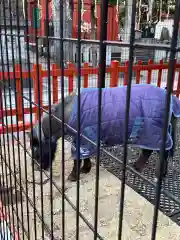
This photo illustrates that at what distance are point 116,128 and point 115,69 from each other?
238 cm

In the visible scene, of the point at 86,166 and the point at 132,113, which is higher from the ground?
the point at 132,113

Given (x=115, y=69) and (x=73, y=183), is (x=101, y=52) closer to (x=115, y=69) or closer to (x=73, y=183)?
(x=73, y=183)

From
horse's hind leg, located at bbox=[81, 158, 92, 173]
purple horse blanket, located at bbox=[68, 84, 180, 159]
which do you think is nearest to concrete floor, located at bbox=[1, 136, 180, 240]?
horse's hind leg, located at bbox=[81, 158, 92, 173]

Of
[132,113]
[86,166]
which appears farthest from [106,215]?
[132,113]

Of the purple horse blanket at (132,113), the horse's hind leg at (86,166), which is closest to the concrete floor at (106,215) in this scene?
the horse's hind leg at (86,166)

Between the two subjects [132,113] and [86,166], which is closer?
[132,113]

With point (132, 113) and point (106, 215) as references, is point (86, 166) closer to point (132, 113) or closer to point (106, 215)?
point (106, 215)

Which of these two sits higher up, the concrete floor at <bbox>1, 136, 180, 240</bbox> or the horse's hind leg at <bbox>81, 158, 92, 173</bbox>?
the horse's hind leg at <bbox>81, 158, 92, 173</bbox>

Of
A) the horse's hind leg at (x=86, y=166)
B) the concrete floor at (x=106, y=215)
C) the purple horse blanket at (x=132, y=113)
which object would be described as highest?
the purple horse blanket at (x=132, y=113)

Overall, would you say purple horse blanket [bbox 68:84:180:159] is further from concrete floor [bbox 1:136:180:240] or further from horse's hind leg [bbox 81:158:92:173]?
horse's hind leg [bbox 81:158:92:173]

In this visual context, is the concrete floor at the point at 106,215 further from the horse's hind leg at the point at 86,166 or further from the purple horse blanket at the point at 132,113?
the purple horse blanket at the point at 132,113

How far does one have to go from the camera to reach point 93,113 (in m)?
2.42

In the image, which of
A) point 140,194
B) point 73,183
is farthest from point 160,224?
point 73,183

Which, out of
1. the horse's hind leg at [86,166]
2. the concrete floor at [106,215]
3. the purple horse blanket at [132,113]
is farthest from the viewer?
the horse's hind leg at [86,166]
